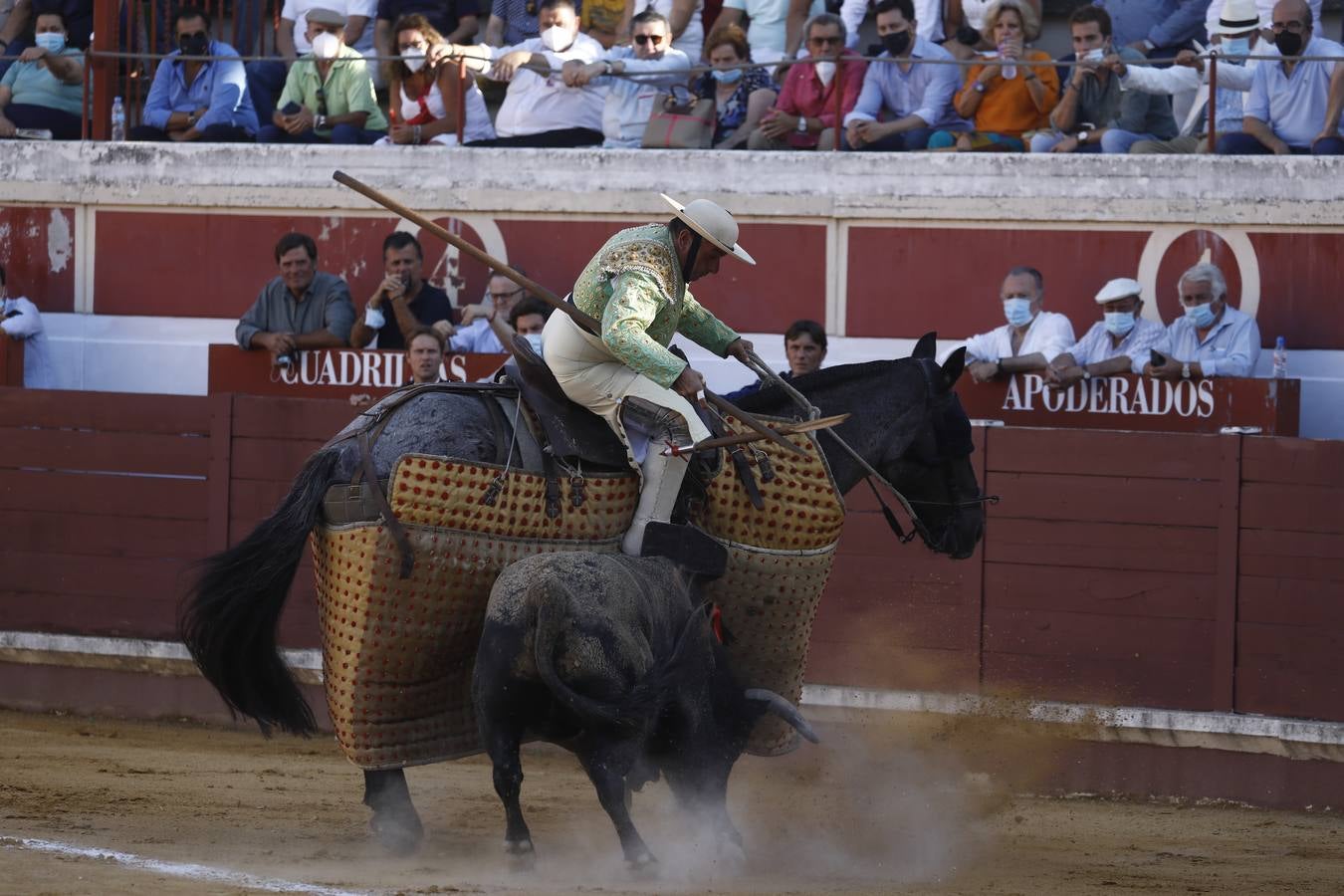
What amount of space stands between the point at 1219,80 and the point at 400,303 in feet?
12.5

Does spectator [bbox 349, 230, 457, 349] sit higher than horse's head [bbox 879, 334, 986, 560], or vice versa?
spectator [bbox 349, 230, 457, 349]

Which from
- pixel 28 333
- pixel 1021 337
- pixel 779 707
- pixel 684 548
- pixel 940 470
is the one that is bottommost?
pixel 779 707

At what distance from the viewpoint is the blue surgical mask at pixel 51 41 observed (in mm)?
10523

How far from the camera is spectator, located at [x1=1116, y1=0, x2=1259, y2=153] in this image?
8.63 m

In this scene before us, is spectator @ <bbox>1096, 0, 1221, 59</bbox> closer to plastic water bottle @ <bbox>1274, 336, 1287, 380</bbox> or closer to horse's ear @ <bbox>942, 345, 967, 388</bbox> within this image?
plastic water bottle @ <bbox>1274, 336, 1287, 380</bbox>

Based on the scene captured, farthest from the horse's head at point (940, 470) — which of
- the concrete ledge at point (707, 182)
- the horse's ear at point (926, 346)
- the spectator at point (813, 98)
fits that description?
the spectator at point (813, 98)

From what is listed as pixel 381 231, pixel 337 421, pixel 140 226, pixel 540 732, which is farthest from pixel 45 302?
pixel 540 732

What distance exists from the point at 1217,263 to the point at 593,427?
407 centimetres

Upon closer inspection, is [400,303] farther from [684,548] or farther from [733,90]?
[684,548]

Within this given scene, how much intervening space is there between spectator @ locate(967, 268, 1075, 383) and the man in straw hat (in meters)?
2.93

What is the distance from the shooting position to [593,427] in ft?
17.9

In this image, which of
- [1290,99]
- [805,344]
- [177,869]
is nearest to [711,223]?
[177,869]

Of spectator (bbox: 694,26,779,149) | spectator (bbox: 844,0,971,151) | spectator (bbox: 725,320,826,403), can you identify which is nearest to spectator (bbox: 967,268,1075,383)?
spectator (bbox: 725,320,826,403)

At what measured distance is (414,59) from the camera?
970 centimetres
